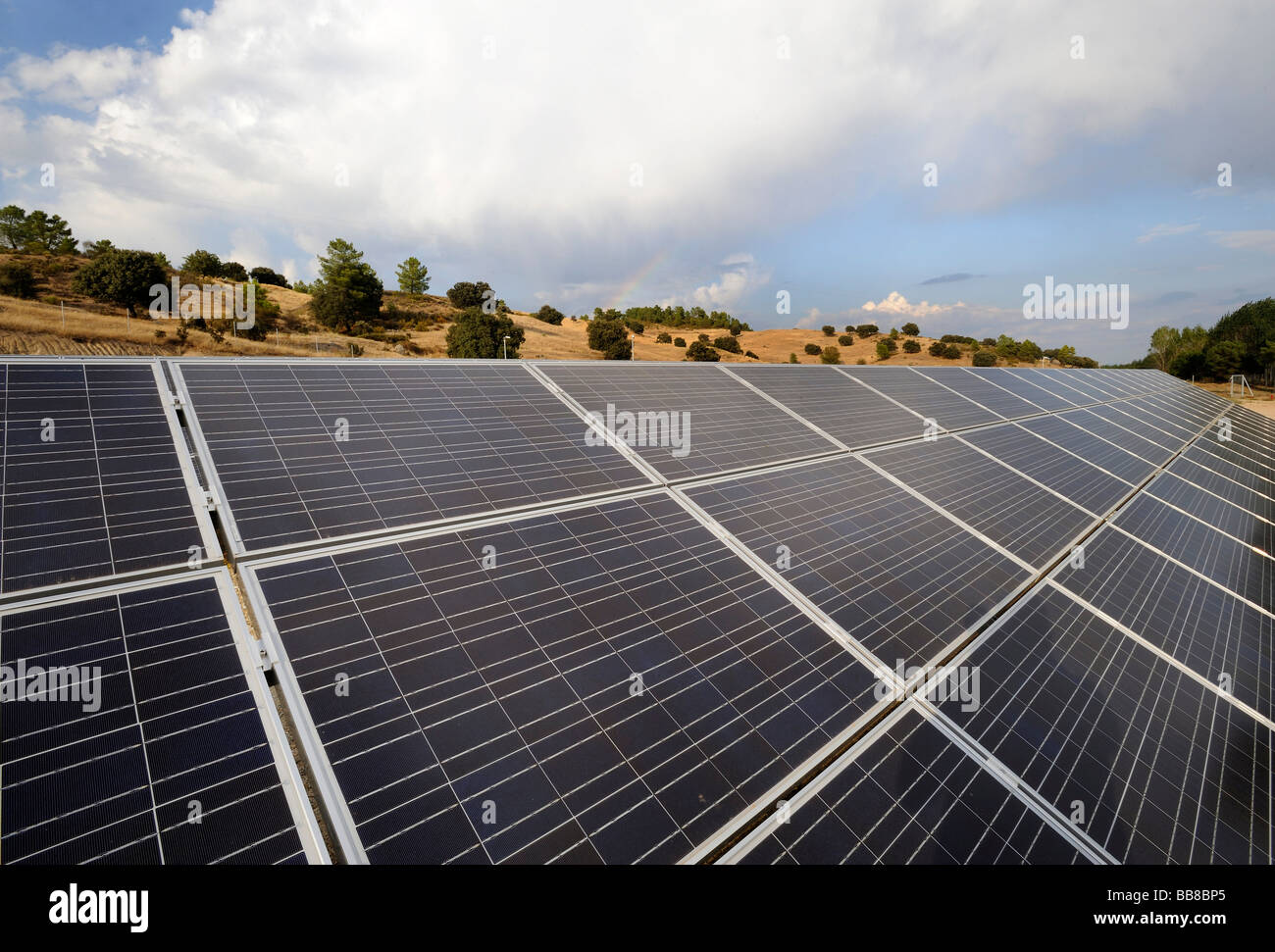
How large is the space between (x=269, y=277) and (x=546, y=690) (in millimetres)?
89511

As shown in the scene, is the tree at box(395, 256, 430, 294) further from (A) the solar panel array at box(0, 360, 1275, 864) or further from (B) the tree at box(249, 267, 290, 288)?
(A) the solar panel array at box(0, 360, 1275, 864)

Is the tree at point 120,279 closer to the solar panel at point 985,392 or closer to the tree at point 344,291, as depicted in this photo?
the tree at point 344,291

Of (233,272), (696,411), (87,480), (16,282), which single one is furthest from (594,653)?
(233,272)

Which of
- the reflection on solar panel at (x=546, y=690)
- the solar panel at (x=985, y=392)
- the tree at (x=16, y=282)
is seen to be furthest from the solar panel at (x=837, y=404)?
the tree at (x=16, y=282)

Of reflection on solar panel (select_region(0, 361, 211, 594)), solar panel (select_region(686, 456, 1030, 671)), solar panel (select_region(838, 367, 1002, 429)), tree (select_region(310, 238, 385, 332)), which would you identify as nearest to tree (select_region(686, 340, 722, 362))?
tree (select_region(310, 238, 385, 332))

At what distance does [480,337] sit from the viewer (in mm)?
46219

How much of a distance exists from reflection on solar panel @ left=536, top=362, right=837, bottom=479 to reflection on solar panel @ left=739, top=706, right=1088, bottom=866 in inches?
166

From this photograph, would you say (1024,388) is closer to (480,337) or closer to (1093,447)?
(1093,447)

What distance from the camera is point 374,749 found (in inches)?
127

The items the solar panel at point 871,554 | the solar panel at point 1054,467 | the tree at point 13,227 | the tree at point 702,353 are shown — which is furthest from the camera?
the tree at point 702,353

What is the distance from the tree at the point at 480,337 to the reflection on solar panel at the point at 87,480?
4083 cm

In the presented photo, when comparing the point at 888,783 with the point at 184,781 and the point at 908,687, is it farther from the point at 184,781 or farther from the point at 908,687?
the point at 184,781

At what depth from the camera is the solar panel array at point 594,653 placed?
9.91 ft
